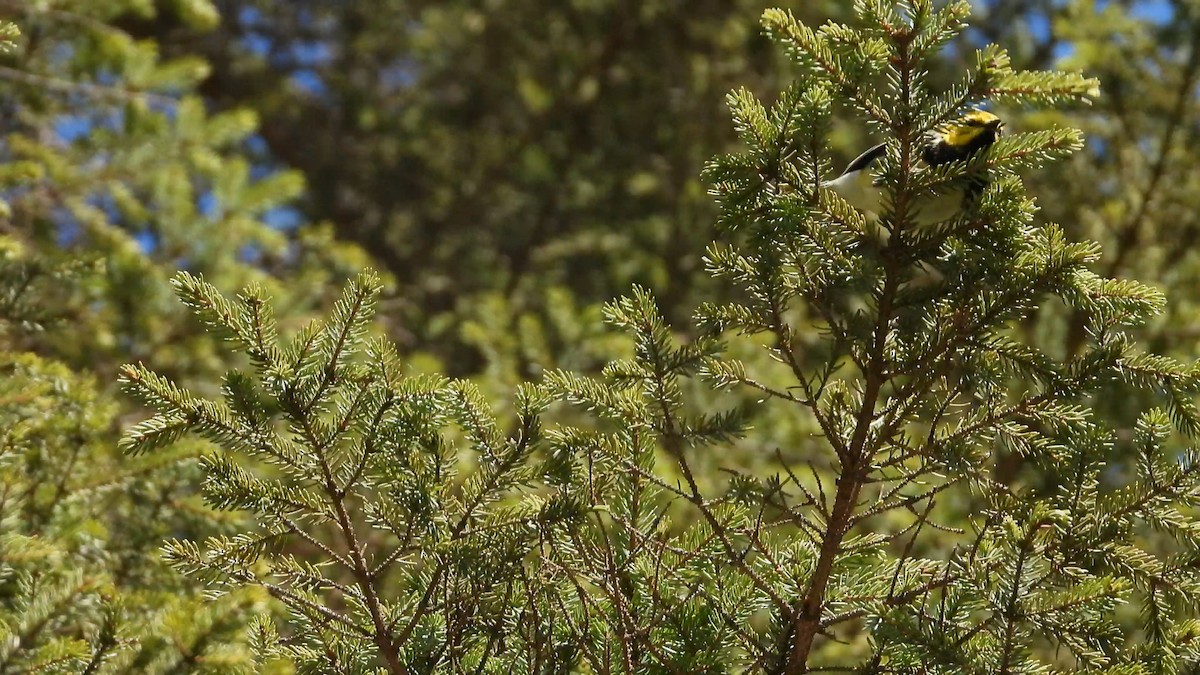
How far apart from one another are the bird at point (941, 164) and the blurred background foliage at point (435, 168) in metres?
1.79

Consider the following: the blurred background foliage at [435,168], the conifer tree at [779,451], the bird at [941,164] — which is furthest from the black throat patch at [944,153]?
the blurred background foliage at [435,168]

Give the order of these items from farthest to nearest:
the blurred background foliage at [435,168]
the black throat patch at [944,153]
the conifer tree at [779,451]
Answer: the blurred background foliage at [435,168]
the black throat patch at [944,153]
the conifer tree at [779,451]

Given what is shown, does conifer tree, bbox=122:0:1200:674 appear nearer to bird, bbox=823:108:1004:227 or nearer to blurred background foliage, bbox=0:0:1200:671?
bird, bbox=823:108:1004:227

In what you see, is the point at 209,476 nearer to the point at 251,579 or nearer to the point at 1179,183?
the point at 251,579

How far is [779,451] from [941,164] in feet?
1.95

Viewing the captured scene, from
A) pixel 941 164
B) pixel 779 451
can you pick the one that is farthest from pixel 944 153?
pixel 779 451

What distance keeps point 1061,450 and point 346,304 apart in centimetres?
132

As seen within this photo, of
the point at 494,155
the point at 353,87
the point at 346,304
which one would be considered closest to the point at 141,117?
the point at 346,304

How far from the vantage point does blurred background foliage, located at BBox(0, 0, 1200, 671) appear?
4.50 metres

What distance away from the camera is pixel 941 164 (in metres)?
2.01

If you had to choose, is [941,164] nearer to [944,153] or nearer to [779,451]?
[944,153]

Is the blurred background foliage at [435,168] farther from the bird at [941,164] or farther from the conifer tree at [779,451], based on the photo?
the bird at [941,164]

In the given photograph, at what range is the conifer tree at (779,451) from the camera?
1.89m

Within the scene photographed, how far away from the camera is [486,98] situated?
→ 8.30 meters
